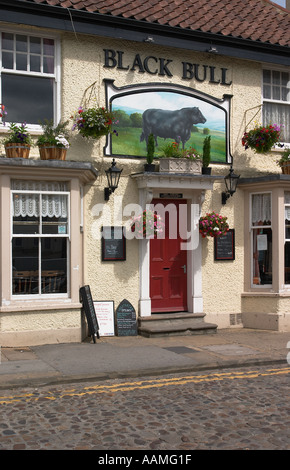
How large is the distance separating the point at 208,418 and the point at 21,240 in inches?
209

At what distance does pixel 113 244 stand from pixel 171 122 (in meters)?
2.93

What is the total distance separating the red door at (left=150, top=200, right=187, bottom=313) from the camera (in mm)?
11312

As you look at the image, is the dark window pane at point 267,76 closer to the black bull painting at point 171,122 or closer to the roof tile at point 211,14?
the roof tile at point 211,14

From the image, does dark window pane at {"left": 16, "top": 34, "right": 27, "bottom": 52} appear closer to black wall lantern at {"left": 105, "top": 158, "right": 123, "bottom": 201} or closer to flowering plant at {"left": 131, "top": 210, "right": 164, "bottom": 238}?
black wall lantern at {"left": 105, "top": 158, "right": 123, "bottom": 201}

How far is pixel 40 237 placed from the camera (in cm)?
977

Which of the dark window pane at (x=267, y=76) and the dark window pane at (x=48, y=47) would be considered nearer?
the dark window pane at (x=48, y=47)

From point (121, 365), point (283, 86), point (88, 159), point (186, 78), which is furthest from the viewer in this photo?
point (283, 86)

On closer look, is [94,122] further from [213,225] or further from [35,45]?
[213,225]

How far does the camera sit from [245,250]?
12.0 metres

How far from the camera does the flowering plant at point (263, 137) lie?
37.6ft

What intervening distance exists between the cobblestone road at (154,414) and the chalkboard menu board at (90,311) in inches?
99.8

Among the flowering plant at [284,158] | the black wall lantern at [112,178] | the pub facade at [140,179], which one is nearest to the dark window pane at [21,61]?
the pub facade at [140,179]

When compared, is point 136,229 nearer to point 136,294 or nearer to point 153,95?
point 136,294

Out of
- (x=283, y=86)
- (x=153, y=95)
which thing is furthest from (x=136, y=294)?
(x=283, y=86)
